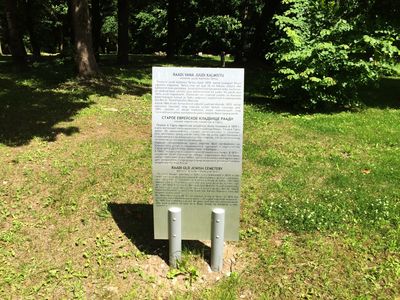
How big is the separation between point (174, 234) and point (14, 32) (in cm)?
1343

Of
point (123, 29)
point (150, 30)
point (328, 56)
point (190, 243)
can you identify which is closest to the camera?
point (190, 243)

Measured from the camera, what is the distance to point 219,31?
27953 millimetres

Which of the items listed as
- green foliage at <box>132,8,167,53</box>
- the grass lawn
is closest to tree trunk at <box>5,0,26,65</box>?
the grass lawn

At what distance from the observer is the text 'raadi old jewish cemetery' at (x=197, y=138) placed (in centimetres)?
410

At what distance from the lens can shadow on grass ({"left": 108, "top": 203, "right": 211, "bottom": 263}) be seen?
4914 mm

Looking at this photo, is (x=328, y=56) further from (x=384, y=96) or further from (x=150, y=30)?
(x=150, y=30)

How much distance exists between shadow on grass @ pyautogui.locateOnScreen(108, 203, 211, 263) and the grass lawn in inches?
0.8

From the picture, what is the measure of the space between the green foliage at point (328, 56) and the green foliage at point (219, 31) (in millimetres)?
12943

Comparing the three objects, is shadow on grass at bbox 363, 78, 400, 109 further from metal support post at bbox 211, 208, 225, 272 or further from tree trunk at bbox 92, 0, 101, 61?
tree trunk at bbox 92, 0, 101, 61

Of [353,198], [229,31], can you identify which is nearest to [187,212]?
[353,198]

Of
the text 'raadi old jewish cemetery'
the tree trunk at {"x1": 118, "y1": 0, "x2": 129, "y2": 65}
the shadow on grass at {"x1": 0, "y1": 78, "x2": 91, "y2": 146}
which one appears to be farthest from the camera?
the tree trunk at {"x1": 118, "y1": 0, "x2": 129, "y2": 65}

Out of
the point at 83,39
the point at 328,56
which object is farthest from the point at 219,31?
the point at 328,56

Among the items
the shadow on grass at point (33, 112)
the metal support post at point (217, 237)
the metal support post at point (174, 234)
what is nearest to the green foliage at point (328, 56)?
the shadow on grass at point (33, 112)

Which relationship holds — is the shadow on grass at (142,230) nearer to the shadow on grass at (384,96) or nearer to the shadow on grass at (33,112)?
the shadow on grass at (33,112)
